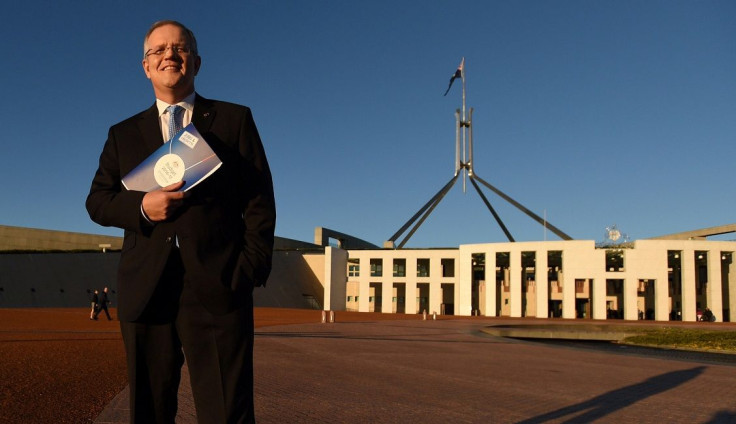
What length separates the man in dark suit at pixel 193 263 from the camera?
2.18 metres

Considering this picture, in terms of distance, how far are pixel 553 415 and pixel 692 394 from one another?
2843 mm

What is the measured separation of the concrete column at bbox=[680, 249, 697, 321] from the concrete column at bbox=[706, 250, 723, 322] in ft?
3.68

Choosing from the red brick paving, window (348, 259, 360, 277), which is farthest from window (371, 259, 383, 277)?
the red brick paving

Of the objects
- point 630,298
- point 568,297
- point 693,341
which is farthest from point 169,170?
point 630,298

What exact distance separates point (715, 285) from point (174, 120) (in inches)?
1605

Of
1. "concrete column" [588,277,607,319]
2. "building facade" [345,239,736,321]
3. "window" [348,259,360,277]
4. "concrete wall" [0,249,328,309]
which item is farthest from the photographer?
"window" [348,259,360,277]

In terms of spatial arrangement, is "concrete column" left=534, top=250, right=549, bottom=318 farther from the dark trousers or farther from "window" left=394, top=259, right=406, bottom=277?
the dark trousers

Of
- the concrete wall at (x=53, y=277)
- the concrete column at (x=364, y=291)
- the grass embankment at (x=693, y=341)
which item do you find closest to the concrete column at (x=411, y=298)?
the concrete column at (x=364, y=291)

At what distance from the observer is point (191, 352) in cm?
225

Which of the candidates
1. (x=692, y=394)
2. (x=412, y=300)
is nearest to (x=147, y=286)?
(x=692, y=394)

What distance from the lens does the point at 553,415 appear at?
17.8 ft

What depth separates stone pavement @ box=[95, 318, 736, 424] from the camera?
5.31m

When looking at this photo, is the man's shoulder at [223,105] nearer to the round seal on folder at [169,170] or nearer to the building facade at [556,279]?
the round seal on folder at [169,170]

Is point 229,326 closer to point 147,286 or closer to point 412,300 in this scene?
point 147,286
